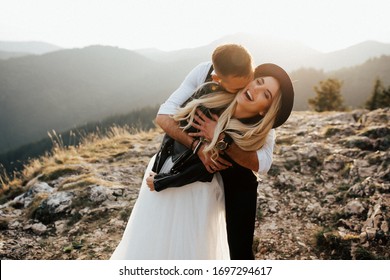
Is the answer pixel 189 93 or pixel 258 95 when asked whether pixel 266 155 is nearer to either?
pixel 258 95

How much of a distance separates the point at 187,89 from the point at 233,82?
51cm

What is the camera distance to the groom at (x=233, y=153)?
2521mm

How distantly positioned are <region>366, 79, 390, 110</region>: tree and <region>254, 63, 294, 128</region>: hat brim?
24.8 meters

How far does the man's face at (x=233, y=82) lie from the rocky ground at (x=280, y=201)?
2559 millimetres

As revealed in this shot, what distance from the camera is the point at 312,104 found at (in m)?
25.8

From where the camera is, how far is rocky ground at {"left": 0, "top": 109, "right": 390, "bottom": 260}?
4352 millimetres

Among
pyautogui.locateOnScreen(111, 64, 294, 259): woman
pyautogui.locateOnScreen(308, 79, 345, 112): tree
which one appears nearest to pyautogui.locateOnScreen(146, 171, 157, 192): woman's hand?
pyautogui.locateOnScreen(111, 64, 294, 259): woman

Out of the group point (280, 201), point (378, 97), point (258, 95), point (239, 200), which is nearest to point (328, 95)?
point (378, 97)

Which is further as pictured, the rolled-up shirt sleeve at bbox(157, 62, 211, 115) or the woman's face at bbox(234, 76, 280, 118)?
the rolled-up shirt sleeve at bbox(157, 62, 211, 115)

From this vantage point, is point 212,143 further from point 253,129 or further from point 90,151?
point 90,151

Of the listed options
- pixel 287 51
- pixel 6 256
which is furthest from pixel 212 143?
pixel 287 51

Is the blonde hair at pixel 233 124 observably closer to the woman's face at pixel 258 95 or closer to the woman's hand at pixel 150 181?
the woman's face at pixel 258 95

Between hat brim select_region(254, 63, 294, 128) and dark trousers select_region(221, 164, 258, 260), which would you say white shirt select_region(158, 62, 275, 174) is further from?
dark trousers select_region(221, 164, 258, 260)

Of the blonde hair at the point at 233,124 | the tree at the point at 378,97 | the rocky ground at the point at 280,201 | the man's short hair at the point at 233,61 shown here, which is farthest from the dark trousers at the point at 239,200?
the tree at the point at 378,97
